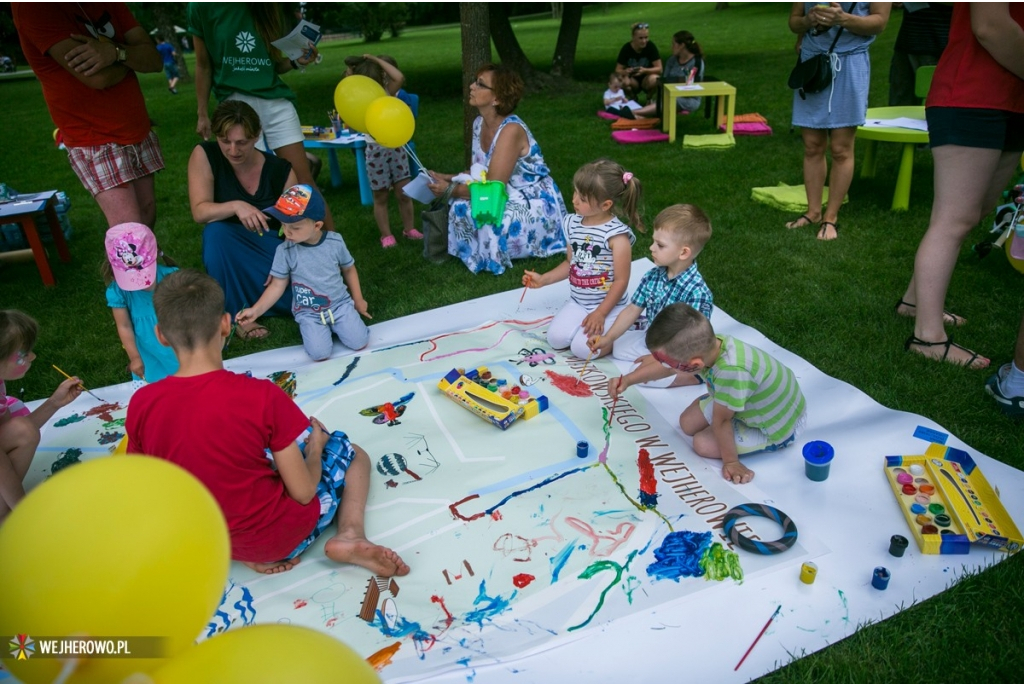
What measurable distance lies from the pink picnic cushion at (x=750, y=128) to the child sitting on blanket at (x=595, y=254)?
5404mm

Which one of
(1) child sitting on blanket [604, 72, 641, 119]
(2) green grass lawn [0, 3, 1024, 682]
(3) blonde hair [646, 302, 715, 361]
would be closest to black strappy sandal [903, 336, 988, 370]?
(2) green grass lawn [0, 3, 1024, 682]

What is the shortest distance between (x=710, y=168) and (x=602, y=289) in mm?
3981

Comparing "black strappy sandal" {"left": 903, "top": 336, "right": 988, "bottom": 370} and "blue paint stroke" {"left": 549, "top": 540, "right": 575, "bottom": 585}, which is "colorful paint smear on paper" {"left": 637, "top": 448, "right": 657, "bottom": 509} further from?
"black strappy sandal" {"left": 903, "top": 336, "right": 988, "bottom": 370}

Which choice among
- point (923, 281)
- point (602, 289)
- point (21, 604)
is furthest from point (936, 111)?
point (21, 604)

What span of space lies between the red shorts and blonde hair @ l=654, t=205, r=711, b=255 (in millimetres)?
2969

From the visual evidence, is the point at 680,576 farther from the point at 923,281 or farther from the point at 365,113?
the point at 365,113

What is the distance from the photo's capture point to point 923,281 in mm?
3441

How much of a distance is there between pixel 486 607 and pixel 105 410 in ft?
8.06

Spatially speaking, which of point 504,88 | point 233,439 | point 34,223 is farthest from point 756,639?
point 34,223

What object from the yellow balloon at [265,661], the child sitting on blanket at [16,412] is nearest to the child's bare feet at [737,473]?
the yellow balloon at [265,661]

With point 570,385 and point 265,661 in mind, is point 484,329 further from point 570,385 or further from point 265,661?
point 265,661

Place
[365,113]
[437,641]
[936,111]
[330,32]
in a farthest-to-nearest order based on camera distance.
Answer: [330,32] → [365,113] → [936,111] → [437,641]

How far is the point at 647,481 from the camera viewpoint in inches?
110

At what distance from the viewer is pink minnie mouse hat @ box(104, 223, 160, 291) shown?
11.2 feet
